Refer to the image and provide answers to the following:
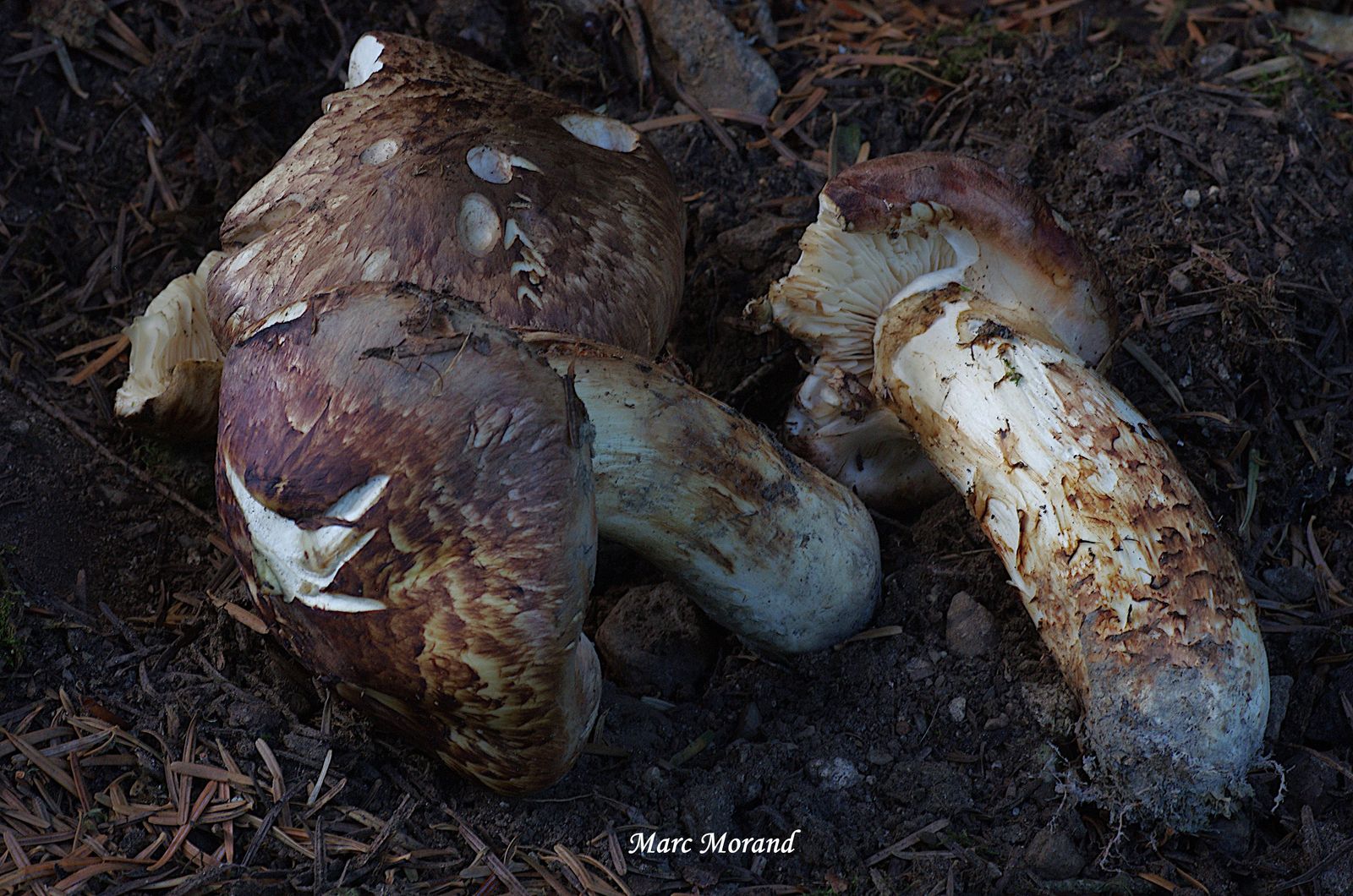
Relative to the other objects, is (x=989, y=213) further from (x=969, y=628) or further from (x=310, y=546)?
(x=310, y=546)

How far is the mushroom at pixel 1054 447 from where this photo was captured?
228 centimetres

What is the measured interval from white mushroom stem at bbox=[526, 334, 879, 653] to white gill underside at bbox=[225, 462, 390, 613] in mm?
469

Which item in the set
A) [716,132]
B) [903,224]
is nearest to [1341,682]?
[903,224]

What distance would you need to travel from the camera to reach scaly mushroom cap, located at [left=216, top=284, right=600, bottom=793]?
192 centimetres

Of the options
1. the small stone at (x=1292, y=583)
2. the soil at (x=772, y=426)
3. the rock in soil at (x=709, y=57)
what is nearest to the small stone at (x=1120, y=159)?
the soil at (x=772, y=426)

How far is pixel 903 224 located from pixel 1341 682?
1475mm

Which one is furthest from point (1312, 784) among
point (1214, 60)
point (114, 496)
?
point (114, 496)

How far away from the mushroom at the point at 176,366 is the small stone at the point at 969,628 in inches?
80.2

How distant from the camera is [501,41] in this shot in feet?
12.7

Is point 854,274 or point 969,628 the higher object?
point 854,274

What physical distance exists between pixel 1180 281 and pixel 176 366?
280cm

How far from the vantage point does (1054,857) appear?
2201 mm

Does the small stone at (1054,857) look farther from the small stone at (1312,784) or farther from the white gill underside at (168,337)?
the white gill underside at (168,337)

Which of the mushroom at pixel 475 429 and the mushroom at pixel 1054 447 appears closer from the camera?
the mushroom at pixel 475 429
